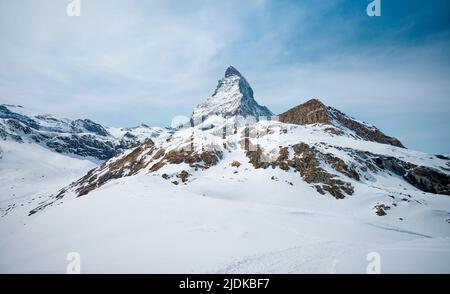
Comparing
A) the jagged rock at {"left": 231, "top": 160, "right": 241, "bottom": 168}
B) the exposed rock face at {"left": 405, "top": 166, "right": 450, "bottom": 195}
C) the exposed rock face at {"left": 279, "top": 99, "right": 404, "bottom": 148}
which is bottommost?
the exposed rock face at {"left": 405, "top": 166, "right": 450, "bottom": 195}

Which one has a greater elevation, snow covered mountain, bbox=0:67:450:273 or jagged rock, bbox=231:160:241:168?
jagged rock, bbox=231:160:241:168

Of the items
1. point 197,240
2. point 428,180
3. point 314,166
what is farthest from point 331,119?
point 197,240

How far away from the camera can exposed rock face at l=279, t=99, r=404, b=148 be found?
97000 mm

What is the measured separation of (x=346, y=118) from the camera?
351ft

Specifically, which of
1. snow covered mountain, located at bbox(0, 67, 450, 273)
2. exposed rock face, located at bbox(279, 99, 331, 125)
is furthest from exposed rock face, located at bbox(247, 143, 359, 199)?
exposed rock face, located at bbox(279, 99, 331, 125)

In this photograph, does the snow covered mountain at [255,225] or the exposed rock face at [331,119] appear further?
the exposed rock face at [331,119]

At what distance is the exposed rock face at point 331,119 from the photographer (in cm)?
9700

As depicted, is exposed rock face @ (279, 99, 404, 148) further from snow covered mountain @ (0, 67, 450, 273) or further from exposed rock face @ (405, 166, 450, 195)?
snow covered mountain @ (0, 67, 450, 273)

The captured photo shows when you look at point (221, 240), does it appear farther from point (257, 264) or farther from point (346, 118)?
point (346, 118)

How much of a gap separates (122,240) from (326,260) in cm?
1074

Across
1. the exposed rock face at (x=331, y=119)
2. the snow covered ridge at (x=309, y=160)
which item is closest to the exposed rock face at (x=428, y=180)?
the snow covered ridge at (x=309, y=160)

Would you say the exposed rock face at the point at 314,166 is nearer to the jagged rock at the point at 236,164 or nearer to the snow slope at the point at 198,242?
the jagged rock at the point at 236,164

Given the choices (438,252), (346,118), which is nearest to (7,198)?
(438,252)

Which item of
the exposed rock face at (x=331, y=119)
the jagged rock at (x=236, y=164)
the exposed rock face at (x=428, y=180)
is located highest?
the exposed rock face at (x=331, y=119)
